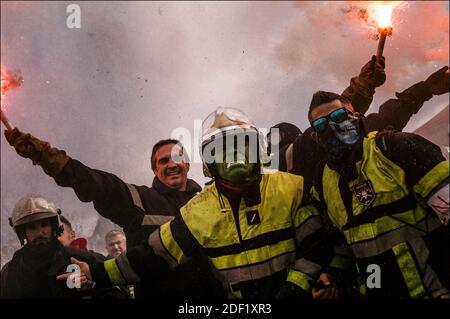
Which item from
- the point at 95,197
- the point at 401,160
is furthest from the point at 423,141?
the point at 95,197

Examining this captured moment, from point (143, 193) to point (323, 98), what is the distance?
2.53m

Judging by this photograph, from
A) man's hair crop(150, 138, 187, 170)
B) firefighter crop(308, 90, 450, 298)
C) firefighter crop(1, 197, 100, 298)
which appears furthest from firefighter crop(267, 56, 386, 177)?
firefighter crop(1, 197, 100, 298)

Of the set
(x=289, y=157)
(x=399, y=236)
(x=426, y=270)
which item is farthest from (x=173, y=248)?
(x=426, y=270)

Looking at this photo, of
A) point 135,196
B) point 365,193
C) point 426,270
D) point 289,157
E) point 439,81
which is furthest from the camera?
point 135,196

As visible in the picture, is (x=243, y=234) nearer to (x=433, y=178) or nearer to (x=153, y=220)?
(x=433, y=178)

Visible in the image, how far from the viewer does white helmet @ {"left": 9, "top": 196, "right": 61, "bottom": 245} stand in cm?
501

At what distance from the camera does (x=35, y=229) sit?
4926 mm

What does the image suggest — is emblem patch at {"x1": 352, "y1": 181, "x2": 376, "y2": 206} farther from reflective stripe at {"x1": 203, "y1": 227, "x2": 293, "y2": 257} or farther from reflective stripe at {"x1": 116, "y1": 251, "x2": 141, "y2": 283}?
reflective stripe at {"x1": 116, "y1": 251, "x2": 141, "y2": 283}

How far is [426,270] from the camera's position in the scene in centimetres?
268

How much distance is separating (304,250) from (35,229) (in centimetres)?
361

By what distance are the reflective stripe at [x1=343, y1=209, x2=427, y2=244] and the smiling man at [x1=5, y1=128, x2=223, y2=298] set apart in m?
1.51

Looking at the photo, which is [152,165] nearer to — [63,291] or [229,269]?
[63,291]

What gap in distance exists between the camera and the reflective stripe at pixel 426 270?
8.70ft

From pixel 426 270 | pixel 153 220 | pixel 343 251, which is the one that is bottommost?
pixel 426 270
